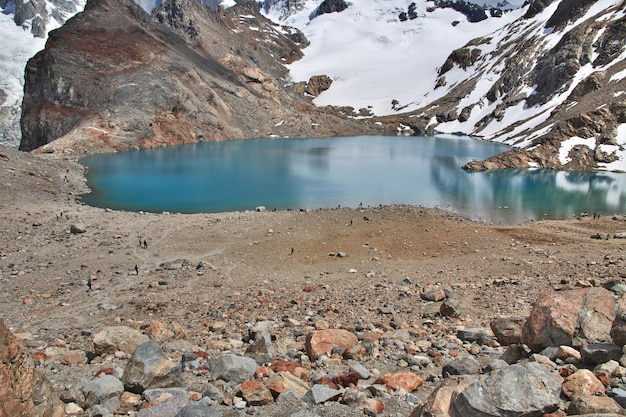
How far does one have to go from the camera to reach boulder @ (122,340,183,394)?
7.51 m

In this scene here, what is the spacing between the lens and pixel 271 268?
69.8 feet

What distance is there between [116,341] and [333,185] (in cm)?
4194

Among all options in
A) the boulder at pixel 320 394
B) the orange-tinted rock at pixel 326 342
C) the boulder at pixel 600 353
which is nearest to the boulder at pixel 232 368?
the boulder at pixel 320 394

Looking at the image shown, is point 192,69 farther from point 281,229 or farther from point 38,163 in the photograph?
point 281,229

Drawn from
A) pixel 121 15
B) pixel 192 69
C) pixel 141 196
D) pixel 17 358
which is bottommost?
pixel 141 196

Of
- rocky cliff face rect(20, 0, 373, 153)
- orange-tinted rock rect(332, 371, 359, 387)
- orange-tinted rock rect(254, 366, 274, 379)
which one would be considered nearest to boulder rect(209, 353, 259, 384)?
orange-tinted rock rect(254, 366, 274, 379)

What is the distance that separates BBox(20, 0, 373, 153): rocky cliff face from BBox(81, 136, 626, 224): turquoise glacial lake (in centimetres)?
1443

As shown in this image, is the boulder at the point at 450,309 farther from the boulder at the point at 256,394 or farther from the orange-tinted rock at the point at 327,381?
the boulder at the point at 256,394

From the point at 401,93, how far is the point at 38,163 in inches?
6620

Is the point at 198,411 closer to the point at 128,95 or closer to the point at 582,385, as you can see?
the point at 582,385

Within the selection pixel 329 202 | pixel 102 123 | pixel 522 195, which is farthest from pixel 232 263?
pixel 102 123

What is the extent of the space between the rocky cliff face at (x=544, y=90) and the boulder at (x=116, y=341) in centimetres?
6156

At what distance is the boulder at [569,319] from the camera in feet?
24.5

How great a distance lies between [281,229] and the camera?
27.7 m
